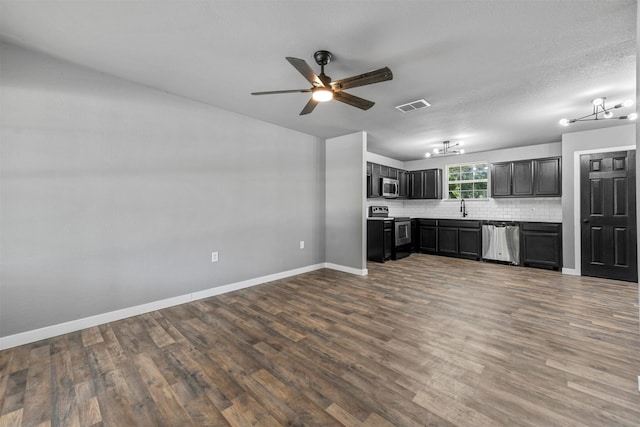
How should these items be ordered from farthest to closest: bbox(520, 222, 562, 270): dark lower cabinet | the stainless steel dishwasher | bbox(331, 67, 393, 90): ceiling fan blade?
the stainless steel dishwasher → bbox(520, 222, 562, 270): dark lower cabinet → bbox(331, 67, 393, 90): ceiling fan blade

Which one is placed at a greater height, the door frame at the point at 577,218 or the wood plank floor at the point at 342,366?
the door frame at the point at 577,218

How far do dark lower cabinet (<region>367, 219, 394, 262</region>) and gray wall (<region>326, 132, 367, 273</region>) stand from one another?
99 centimetres

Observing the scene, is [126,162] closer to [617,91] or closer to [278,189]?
[278,189]

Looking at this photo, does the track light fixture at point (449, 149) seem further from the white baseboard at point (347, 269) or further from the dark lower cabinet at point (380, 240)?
the white baseboard at point (347, 269)

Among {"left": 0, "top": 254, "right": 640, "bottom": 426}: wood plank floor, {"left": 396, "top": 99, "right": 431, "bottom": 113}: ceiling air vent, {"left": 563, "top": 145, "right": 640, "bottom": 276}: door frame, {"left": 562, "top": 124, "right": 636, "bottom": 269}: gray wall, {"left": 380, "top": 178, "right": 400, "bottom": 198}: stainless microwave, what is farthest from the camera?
{"left": 380, "top": 178, "right": 400, "bottom": 198}: stainless microwave

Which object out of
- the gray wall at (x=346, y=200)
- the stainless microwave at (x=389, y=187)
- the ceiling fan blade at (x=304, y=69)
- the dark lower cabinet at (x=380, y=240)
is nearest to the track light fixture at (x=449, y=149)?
the stainless microwave at (x=389, y=187)

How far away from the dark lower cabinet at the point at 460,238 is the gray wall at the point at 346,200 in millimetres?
2802

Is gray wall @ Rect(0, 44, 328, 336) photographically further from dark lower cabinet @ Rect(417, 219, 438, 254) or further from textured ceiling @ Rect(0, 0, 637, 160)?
dark lower cabinet @ Rect(417, 219, 438, 254)

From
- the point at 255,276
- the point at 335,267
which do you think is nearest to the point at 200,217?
the point at 255,276

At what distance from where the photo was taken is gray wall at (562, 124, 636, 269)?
4.28 meters

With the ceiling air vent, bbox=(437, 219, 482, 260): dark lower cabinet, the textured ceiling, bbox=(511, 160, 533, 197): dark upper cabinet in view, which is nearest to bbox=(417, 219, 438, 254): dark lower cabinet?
bbox=(437, 219, 482, 260): dark lower cabinet

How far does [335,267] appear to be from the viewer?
4895 millimetres

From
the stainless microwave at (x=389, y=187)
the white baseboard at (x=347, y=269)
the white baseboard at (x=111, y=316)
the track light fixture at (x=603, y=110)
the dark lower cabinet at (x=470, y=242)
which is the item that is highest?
the track light fixture at (x=603, y=110)

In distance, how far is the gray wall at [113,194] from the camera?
2.23 meters
